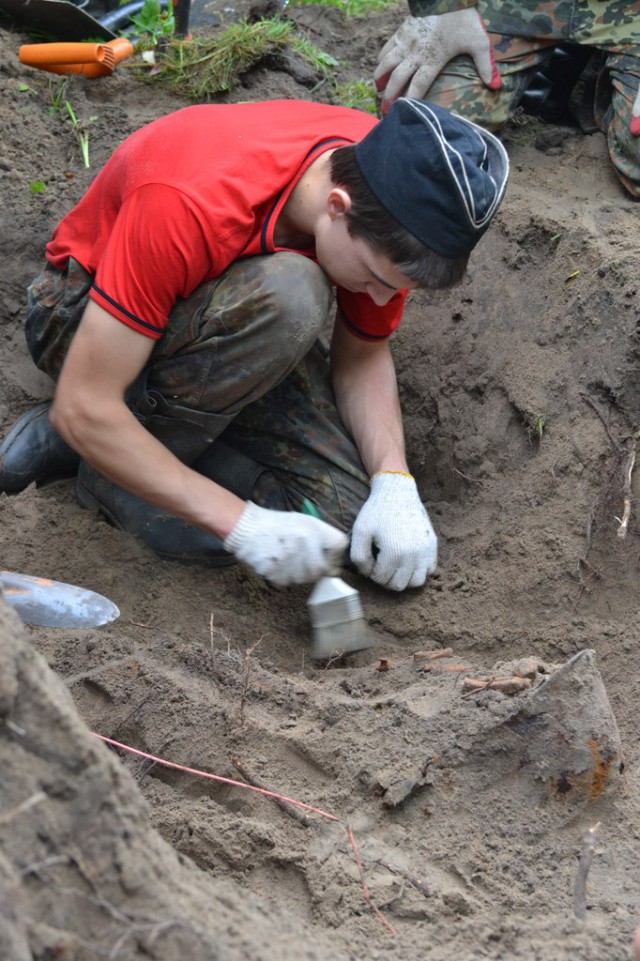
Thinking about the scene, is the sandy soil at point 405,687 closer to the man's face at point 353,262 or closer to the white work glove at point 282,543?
the white work glove at point 282,543

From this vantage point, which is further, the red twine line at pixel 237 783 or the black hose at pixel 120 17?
the black hose at pixel 120 17

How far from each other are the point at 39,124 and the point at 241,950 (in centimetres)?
305

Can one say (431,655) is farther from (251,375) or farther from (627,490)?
(251,375)

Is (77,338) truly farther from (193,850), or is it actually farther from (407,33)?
(407,33)

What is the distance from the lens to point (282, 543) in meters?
2.18

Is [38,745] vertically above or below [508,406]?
above

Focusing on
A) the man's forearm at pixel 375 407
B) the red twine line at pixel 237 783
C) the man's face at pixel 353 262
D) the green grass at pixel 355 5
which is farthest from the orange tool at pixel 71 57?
the red twine line at pixel 237 783

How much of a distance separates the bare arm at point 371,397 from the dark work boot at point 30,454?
846mm

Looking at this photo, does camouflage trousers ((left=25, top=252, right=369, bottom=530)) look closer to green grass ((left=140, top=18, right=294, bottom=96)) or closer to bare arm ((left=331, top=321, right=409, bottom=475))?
bare arm ((left=331, top=321, right=409, bottom=475))

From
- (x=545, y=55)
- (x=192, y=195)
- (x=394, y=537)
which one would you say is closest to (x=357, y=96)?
(x=545, y=55)

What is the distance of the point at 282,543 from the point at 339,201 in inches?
30.2

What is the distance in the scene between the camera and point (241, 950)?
1.13 m

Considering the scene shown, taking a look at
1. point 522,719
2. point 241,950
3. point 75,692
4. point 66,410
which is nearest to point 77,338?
point 66,410

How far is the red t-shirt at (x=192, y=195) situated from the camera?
203cm
